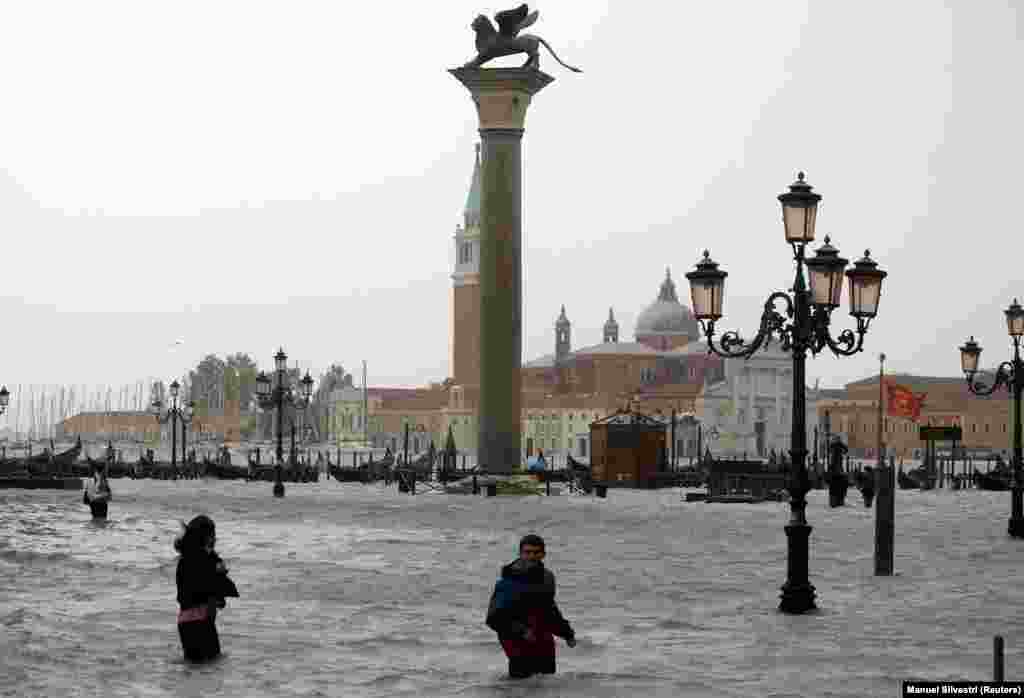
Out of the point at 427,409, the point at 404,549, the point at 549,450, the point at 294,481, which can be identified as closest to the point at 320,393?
the point at 427,409

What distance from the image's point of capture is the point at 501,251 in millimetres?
37688

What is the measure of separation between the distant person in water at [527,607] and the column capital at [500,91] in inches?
1089

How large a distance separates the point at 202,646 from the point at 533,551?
85.1 inches

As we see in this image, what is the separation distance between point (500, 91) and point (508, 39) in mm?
1273

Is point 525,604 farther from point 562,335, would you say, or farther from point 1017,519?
point 562,335

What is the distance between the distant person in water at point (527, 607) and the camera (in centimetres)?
963

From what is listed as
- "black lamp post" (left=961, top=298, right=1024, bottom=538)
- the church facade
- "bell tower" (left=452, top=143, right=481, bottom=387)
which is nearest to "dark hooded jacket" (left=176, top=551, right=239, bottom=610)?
"black lamp post" (left=961, top=298, right=1024, bottom=538)

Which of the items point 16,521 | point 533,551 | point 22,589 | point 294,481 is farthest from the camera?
point 294,481

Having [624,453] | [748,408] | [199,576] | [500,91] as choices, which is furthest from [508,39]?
[748,408]

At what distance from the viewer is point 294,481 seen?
58.8 m

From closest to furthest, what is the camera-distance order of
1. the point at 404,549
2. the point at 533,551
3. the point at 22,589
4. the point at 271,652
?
the point at 533,551 → the point at 271,652 → the point at 22,589 → the point at 404,549

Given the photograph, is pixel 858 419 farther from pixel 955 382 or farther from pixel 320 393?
pixel 320 393

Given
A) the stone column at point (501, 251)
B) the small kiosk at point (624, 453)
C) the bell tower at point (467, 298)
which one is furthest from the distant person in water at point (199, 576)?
the bell tower at point (467, 298)

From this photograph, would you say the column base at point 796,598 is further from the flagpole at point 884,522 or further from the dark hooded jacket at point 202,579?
the dark hooded jacket at point 202,579
